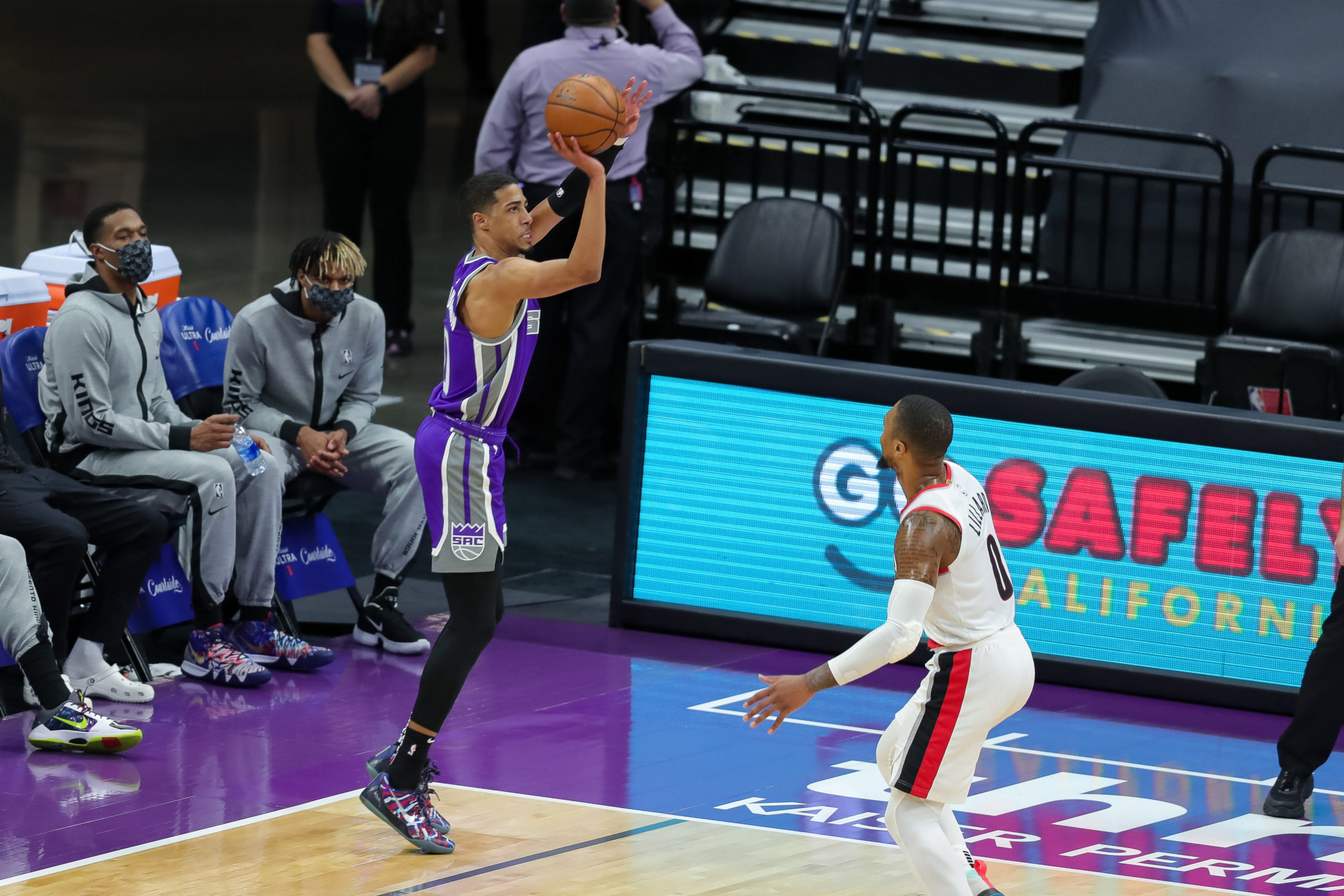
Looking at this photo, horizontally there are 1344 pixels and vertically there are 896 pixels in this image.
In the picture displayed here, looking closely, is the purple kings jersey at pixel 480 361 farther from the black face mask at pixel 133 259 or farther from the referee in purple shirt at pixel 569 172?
the referee in purple shirt at pixel 569 172

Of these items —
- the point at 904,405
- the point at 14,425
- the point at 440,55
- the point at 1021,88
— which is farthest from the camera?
the point at 440,55

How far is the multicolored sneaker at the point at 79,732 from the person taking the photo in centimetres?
718

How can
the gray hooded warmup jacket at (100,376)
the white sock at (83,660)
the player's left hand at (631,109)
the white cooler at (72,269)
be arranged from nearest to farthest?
the player's left hand at (631,109)
the white sock at (83,660)
the gray hooded warmup jacket at (100,376)
the white cooler at (72,269)

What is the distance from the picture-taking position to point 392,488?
8734 millimetres

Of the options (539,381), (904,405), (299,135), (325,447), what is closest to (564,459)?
(539,381)

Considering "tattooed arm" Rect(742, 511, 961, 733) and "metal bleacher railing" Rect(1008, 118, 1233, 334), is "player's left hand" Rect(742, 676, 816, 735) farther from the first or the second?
"metal bleacher railing" Rect(1008, 118, 1233, 334)

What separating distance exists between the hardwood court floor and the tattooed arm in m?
1.03

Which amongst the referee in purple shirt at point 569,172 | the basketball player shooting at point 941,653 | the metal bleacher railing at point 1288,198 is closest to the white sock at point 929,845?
the basketball player shooting at point 941,653

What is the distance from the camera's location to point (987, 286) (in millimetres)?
11633

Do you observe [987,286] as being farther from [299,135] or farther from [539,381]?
[299,135]

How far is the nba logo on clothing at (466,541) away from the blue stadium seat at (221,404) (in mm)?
2370

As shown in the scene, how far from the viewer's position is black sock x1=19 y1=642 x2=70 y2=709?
23.6ft

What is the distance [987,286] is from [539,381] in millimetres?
2584

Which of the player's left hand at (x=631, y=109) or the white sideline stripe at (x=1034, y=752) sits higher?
the player's left hand at (x=631, y=109)
